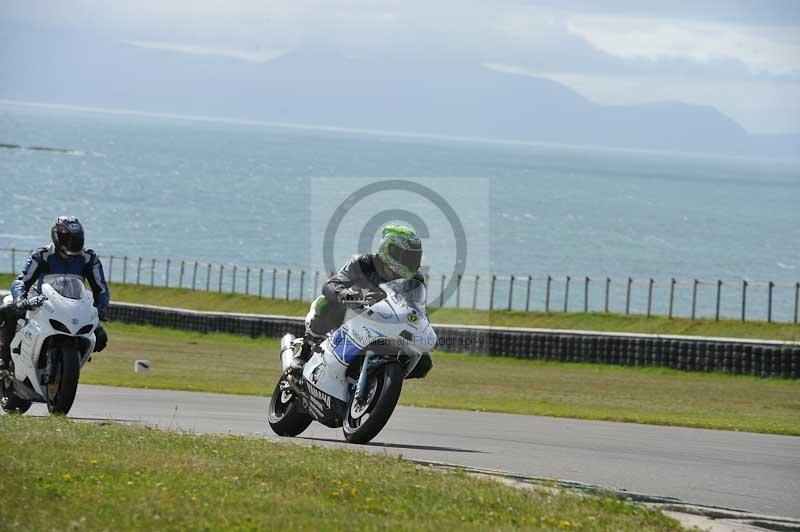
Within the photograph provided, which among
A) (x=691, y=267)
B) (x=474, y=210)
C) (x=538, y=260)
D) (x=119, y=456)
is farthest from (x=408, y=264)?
(x=474, y=210)

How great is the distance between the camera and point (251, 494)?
8742 mm

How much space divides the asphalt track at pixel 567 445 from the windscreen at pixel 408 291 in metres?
1.41

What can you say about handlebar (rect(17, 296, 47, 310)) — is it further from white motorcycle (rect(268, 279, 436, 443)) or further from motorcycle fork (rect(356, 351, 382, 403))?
motorcycle fork (rect(356, 351, 382, 403))

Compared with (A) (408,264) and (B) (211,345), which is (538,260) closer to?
(B) (211,345)

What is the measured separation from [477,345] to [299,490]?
3047 cm

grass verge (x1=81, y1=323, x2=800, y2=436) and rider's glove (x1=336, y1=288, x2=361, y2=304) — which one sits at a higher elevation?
rider's glove (x1=336, y1=288, x2=361, y2=304)

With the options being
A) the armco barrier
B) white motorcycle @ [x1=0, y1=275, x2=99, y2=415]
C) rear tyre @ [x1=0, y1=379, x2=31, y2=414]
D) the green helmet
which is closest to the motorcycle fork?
the green helmet

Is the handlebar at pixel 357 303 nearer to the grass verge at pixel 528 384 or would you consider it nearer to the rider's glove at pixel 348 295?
the rider's glove at pixel 348 295

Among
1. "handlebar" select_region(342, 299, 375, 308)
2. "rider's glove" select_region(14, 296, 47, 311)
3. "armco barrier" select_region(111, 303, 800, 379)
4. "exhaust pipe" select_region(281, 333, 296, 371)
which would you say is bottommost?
"armco barrier" select_region(111, 303, 800, 379)

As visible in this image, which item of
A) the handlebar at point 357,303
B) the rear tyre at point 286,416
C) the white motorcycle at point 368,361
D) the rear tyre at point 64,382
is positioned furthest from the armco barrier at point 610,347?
the handlebar at point 357,303

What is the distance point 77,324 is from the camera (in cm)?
1412

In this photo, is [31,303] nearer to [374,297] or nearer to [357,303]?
[357,303]

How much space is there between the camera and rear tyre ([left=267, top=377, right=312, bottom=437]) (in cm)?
1364

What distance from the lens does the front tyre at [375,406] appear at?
11.8 meters
